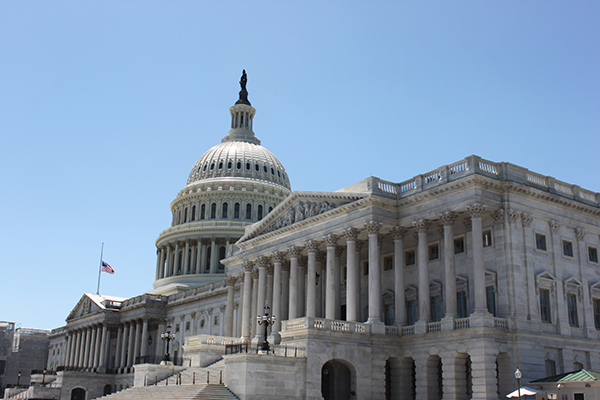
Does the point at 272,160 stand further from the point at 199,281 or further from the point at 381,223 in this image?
the point at 381,223

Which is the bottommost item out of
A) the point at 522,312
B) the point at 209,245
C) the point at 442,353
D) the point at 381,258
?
the point at 442,353

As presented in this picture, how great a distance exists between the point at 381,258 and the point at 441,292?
21.5 ft

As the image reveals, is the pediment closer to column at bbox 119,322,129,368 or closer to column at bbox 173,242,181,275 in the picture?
column at bbox 119,322,129,368

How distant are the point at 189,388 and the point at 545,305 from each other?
1012 inches

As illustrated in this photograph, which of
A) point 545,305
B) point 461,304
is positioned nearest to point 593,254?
point 545,305

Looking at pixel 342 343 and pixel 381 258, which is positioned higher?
pixel 381 258

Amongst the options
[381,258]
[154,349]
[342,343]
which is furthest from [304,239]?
[154,349]

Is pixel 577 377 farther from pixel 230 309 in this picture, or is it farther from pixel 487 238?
pixel 230 309

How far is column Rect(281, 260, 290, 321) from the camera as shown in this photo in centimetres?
6259

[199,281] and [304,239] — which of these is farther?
[199,281]

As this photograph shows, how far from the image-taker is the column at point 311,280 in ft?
179

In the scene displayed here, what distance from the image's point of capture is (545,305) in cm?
4662

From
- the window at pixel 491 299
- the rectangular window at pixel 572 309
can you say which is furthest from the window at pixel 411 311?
the rectangular window at pixel 572 309

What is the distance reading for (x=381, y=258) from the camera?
5497cm
